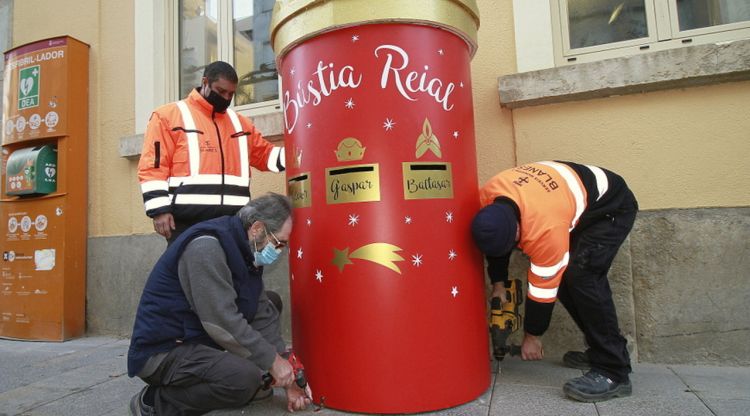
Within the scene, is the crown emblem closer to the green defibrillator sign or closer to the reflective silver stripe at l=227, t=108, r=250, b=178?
the reflective silver stripe at l=227, t=108, r=250, b=178

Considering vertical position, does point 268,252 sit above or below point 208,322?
above

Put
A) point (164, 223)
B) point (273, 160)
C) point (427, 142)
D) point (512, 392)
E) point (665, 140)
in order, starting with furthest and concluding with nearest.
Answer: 1. point (273, 160)
2. point (665, 140)
3. point (164, 223)
4. point (512, 392)
5. point (427, 142)

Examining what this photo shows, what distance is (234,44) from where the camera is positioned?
4457mm

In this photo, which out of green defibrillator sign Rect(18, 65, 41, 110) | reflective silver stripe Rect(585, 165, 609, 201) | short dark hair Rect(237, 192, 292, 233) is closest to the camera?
short dark hair Rect(237, 192, 292, 233)

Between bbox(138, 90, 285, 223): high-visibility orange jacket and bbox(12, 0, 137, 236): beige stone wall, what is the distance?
1.97m

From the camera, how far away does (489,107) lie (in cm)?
329

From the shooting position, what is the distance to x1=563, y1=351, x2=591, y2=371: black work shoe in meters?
2.80

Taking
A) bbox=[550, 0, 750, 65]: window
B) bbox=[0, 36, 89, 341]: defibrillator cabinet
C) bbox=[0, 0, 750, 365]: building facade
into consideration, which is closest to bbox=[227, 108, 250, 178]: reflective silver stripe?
bbox=[0, 0, 750, 365]: building facade

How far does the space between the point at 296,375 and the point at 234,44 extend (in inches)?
132

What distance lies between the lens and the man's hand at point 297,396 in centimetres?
222

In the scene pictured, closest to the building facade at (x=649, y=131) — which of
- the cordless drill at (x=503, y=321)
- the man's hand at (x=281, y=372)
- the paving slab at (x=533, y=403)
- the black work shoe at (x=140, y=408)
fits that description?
the cordless drill at (x=503, y=321)

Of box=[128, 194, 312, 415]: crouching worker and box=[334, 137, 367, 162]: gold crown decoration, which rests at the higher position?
box=[334, 137, 367, 162]: gold crown decoration

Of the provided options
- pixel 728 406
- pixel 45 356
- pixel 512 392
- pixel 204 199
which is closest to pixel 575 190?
pixel 512 392

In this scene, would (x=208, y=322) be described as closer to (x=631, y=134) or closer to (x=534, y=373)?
(x=534, y=373)
